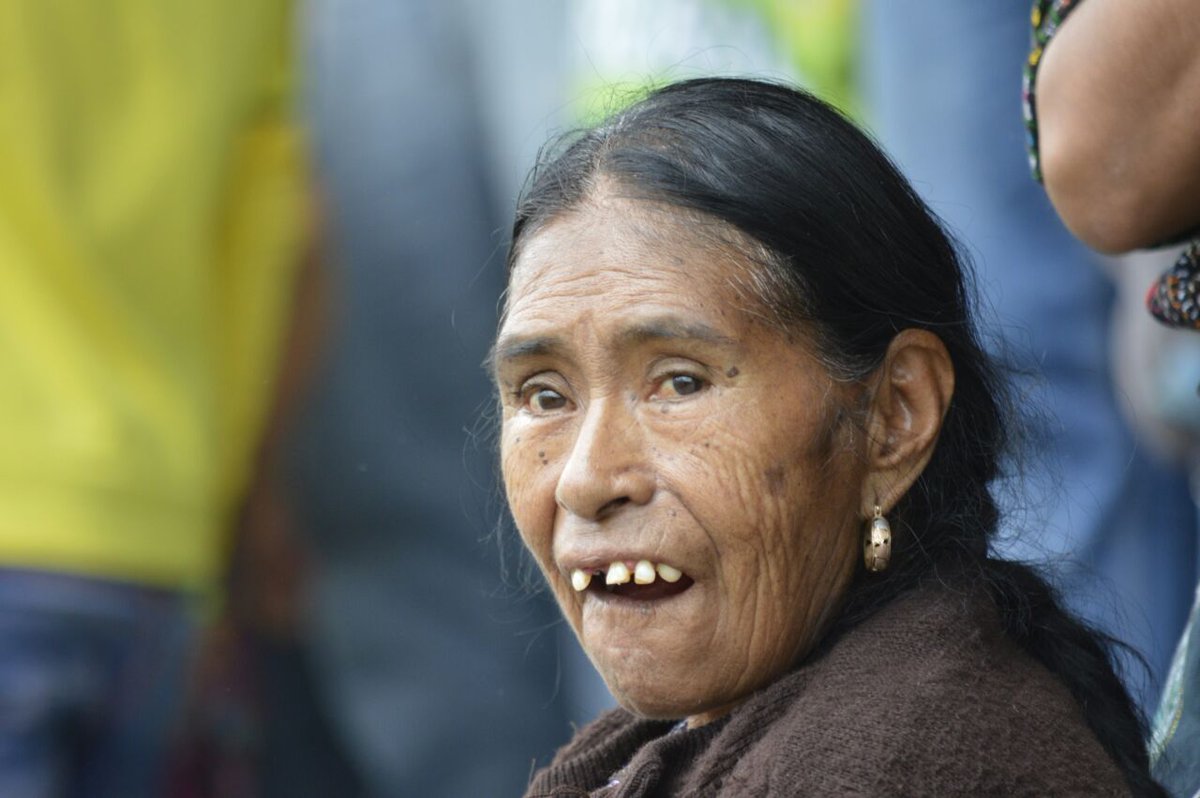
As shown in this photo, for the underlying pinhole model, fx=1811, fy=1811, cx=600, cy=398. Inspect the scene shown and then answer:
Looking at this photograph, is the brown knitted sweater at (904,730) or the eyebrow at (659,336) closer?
the brown knitted sweater at (904,730)

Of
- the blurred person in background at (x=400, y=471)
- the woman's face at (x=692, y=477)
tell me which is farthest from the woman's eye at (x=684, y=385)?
the blurred person in background at (x=400, y=471)

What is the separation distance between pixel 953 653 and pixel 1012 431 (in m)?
0.49

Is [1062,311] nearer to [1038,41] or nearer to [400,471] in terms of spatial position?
[1038,41]

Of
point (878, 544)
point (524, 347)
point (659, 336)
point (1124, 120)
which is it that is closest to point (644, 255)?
point (659, 336)

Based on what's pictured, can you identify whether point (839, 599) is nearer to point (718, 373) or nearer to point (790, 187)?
point (718, 373)

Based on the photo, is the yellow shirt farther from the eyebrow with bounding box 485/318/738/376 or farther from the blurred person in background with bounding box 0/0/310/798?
the eyebrow with bounding box 485/318/738/376

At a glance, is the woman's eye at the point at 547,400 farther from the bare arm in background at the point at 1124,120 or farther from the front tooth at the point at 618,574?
the bare arm in background at the point at 1124,120

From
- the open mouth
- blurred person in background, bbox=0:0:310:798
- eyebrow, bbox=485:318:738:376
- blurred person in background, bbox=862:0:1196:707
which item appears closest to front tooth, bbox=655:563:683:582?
the open mouth

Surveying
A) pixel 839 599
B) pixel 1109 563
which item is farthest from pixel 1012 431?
pixel 1109 563

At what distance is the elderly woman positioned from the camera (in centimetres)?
229

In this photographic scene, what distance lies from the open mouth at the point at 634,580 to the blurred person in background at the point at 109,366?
2088 mm

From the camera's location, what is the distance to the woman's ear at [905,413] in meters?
2.39

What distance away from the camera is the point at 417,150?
6297 millimetres

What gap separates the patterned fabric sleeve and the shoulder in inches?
28.8
